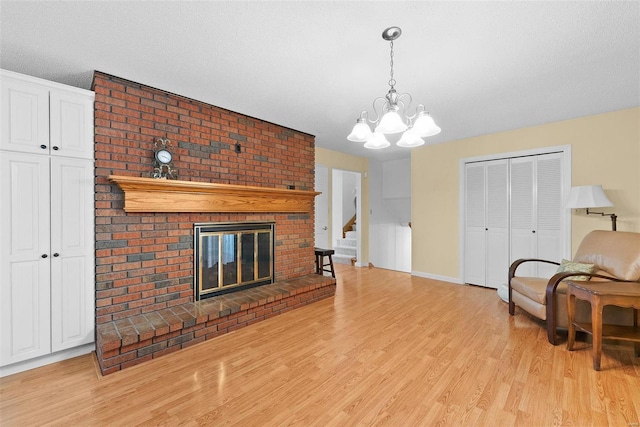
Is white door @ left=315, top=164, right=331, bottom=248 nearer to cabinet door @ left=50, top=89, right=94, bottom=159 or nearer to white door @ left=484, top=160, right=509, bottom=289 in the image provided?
white door @ left=484, top=160, right=509, bottom=289

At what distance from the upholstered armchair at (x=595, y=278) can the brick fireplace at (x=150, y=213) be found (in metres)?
2.40

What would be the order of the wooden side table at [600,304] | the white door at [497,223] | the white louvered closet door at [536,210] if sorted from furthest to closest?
1. the white door at [497,223]
2. the white louvered closet door at [536,210]
3. the wooden side table at [600,304]

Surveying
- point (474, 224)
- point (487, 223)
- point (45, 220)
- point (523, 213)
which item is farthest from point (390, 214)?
point (45, 220)

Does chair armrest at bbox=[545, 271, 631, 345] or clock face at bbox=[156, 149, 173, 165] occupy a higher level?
clock face at bbox=[156, 149, 173, 165]

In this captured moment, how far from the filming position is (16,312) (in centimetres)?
212

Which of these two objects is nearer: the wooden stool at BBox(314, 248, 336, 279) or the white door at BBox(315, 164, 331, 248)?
the wooden stool at BBox(314, 248, 336, 279)

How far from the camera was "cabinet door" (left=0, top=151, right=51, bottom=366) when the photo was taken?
2072 mm

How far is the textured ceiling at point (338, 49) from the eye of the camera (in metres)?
1.69

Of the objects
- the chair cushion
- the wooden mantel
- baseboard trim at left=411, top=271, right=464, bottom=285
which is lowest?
baseboard trim at left=411, top=271, right=464, bottom=285

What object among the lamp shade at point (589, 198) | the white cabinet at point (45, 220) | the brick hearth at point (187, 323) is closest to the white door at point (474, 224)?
the lamp shade at point (589, 198)

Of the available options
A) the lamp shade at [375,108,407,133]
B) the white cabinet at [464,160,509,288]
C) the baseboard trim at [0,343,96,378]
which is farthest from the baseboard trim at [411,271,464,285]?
the baseboard trim at [0,343,96,378]

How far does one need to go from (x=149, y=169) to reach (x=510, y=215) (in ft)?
15.3

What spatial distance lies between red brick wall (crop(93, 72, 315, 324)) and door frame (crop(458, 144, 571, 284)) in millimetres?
3098

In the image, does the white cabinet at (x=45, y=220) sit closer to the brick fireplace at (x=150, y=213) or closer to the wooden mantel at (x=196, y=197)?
the brick fireplace at (x=150, y=213)
